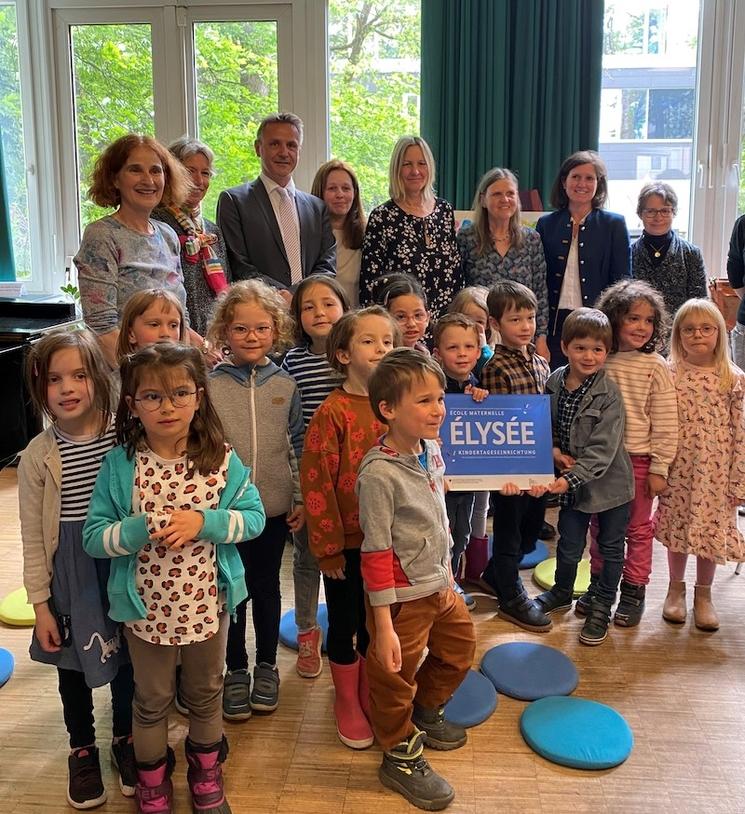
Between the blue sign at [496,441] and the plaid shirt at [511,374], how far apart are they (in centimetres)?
8

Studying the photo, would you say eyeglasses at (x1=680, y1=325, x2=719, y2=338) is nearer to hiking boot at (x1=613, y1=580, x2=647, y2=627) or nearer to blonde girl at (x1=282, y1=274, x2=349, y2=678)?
hiking boot at (x1=613, y1=580, x2=647, y2=627)

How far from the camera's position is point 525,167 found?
4.94 m

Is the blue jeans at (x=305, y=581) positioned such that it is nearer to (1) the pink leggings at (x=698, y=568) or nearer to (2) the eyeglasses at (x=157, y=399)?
(2) the eyeglasses at (x=157, y=399)

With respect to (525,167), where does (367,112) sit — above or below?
above

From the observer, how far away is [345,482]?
2082 mm

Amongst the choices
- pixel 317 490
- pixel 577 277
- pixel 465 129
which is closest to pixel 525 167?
pixel 465 129

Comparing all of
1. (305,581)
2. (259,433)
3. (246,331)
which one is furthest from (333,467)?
(305,581)

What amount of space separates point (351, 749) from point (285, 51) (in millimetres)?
4445

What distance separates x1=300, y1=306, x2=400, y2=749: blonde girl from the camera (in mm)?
2066

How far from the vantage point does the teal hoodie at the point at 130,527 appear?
1696 mm

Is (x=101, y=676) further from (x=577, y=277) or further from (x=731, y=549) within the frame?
(x=577, y=277)

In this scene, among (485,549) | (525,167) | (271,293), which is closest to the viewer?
(271,293)

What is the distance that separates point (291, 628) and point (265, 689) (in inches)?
17.4

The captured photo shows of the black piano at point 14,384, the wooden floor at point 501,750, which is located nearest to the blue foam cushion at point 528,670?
the wooden floor at point 501,750
